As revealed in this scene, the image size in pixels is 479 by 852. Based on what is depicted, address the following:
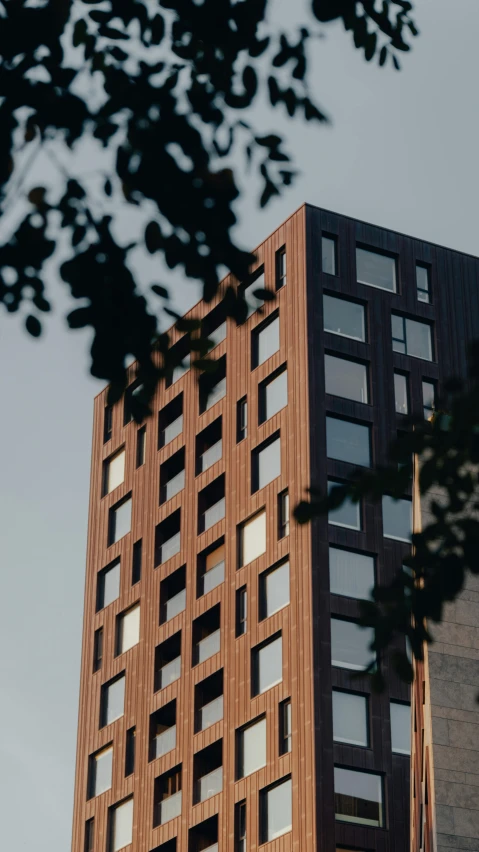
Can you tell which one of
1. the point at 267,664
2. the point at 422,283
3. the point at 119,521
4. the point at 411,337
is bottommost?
the point at 267,664

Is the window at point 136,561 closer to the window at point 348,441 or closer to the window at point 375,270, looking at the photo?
the window at point 348,441

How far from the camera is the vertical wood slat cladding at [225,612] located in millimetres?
47062

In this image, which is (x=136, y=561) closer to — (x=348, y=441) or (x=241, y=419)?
(x=241, y=419)

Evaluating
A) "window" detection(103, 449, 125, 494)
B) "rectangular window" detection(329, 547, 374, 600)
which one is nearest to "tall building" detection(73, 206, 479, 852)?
"rectangular window" detection(329, 547, 374, 600)

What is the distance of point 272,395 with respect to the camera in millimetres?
54000

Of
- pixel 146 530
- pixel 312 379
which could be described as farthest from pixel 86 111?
pixel 146 530

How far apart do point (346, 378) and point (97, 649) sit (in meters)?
16.8

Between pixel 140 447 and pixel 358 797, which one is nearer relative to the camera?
pixel 358 797

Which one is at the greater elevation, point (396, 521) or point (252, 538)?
point (252, 538)

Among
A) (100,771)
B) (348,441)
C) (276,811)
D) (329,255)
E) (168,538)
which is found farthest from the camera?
(168,538)

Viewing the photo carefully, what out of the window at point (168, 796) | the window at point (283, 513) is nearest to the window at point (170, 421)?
the window at point (283, 513)

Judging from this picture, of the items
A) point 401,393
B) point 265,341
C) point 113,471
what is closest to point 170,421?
point 113,471

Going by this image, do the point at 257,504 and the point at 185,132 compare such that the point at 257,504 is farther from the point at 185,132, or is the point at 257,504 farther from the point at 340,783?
the point at 185,132

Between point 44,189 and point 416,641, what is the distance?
3609mm
